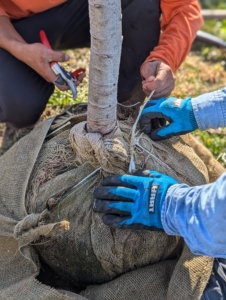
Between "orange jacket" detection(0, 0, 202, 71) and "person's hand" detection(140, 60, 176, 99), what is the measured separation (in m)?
0.04

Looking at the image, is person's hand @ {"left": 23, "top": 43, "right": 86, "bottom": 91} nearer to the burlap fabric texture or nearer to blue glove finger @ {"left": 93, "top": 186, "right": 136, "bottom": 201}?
the burlap fabric texture

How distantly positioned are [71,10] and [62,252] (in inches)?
37.9

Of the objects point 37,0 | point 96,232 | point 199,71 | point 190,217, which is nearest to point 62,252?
point 96,232

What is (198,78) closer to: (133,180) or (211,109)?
(211,109)

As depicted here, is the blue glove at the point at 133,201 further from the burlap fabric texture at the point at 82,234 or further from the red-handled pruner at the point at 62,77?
the red-handled pruner at the point at 62,77

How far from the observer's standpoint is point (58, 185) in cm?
151

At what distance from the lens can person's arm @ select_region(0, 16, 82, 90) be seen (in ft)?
5.38

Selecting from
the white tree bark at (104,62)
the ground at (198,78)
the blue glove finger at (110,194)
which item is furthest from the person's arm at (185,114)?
the ground at (198,78)

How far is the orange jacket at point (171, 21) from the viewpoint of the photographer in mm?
1753

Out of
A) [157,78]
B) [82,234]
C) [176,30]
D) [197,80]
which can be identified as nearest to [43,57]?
[157,78]

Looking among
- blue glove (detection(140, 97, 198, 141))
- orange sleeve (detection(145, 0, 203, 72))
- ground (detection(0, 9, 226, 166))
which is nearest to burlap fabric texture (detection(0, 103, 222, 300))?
blue glove (detection(140, 97, 198, 141))

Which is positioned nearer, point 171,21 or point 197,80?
point 171,21

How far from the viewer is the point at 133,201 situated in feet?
4.53

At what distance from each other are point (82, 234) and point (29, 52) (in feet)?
2.14
